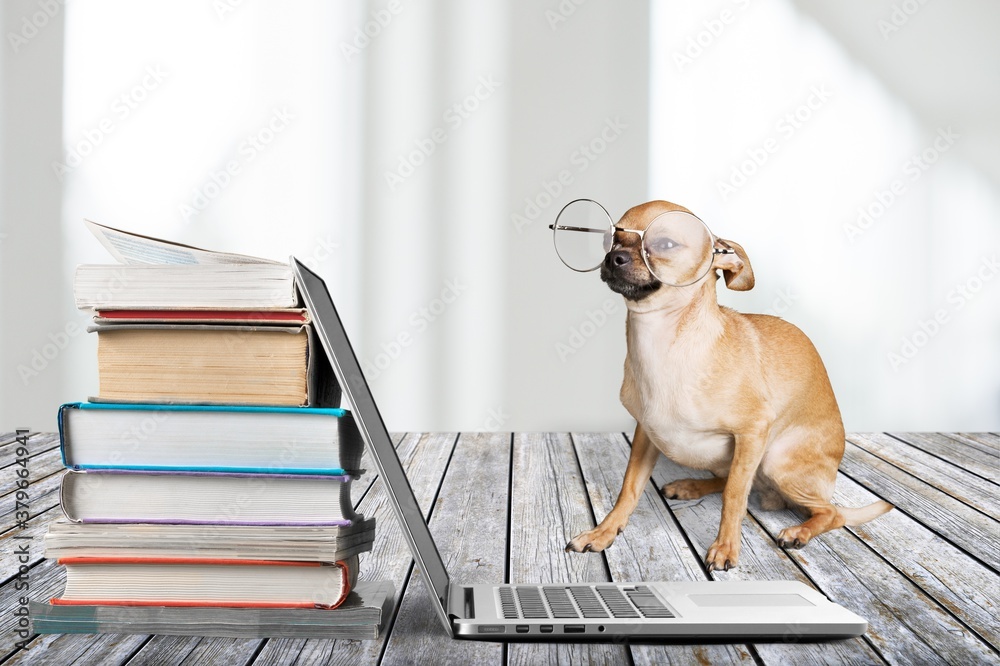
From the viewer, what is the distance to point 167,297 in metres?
0.98

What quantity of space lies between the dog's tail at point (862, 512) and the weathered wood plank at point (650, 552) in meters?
0.38

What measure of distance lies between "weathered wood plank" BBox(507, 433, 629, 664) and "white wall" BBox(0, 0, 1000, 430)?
2.43 feet

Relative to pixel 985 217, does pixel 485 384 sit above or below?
below

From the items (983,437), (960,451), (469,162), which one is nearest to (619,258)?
(469,162)

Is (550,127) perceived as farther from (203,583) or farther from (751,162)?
(203,583)

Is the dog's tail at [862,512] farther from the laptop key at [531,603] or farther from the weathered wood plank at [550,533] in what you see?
the laptop key at [531,603]

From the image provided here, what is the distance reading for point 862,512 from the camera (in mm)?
1694

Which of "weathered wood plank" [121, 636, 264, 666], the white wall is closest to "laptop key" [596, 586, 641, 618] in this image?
"weathered wood plank" [121, 636, 264, 666]

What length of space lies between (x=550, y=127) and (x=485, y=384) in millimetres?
1071

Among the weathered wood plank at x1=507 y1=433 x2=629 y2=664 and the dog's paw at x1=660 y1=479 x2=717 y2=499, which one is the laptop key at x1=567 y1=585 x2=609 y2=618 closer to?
the weathered wood plank at x1=507 y1=433 x2=629 y2=664

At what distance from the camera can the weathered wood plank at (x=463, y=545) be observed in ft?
3.26

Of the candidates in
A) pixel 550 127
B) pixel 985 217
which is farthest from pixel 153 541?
pixel 985 217

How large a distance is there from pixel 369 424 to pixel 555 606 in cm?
38

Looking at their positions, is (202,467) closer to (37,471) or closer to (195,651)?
(195,651)
